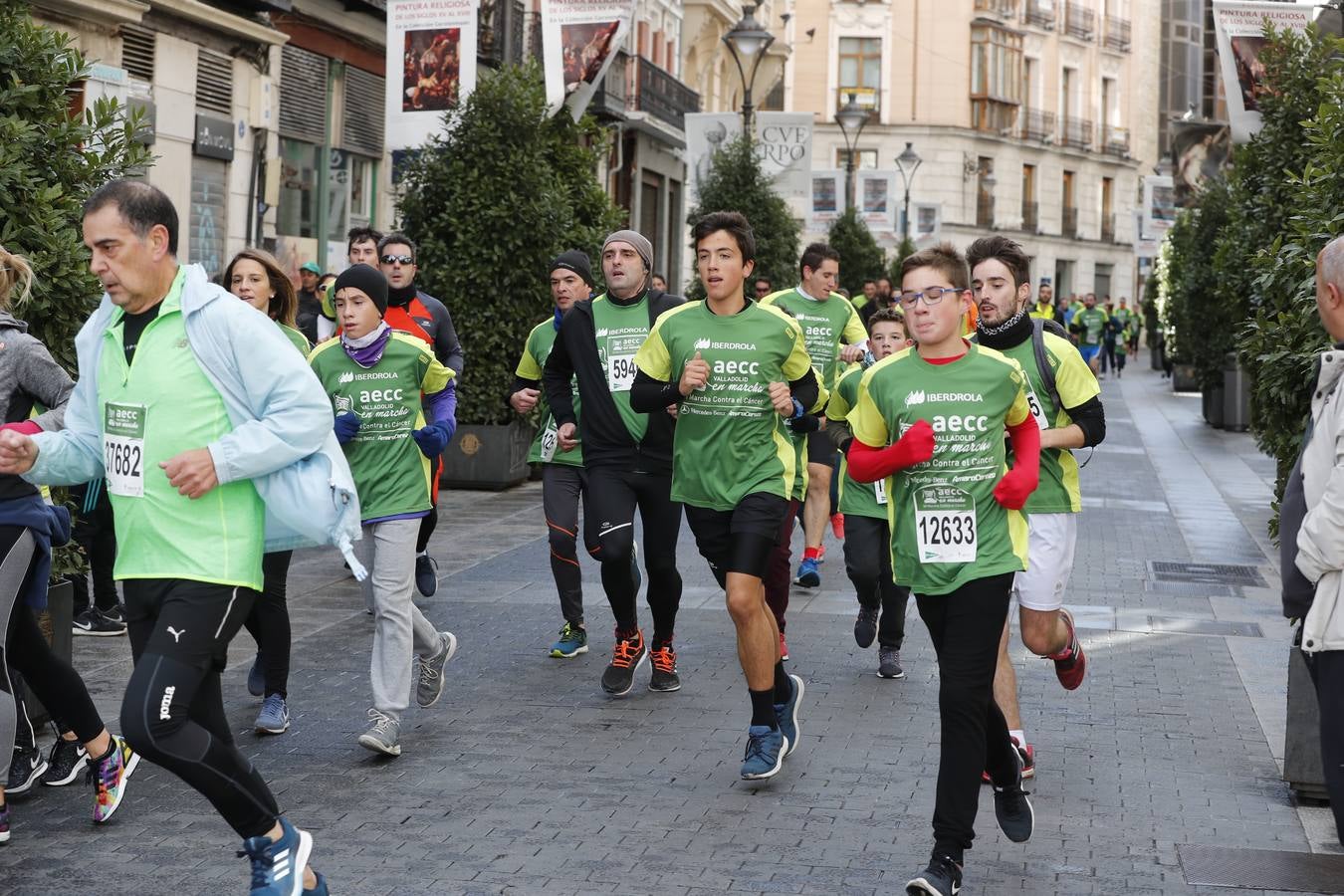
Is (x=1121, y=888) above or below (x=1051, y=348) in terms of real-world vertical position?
below

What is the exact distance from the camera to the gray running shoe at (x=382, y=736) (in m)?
6.70

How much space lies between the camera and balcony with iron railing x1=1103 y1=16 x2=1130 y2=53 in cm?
7812

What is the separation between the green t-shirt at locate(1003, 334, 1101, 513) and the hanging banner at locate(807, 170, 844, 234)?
30.5m

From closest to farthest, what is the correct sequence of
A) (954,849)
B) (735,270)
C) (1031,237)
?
(954,849)
(735,270)
(1031,237)

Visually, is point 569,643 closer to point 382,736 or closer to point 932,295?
point 382,736

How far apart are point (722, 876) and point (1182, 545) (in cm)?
941

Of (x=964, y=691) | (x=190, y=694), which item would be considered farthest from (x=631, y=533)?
(x=190, y=694)

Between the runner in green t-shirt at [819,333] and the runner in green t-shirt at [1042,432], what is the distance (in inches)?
180

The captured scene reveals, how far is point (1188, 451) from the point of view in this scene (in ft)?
76.1

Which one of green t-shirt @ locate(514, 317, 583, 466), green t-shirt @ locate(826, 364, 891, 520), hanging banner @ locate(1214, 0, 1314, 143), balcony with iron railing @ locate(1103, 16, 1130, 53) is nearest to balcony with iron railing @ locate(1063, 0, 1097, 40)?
balcony with iron railing @ locate(1103, 16, 1130, 53)

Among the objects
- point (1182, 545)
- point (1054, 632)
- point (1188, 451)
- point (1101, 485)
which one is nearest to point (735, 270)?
point (1054, 632)

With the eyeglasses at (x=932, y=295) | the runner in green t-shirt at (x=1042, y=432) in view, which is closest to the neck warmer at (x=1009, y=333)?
the runner in green t-shirt at (x=1042, y=432)

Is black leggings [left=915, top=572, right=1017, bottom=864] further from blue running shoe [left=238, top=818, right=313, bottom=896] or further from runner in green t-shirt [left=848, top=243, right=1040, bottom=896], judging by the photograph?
blue running shoe [left=238, top=818, right=313, bottom=896]

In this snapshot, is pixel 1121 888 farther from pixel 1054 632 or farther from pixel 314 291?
pixel 314 291
